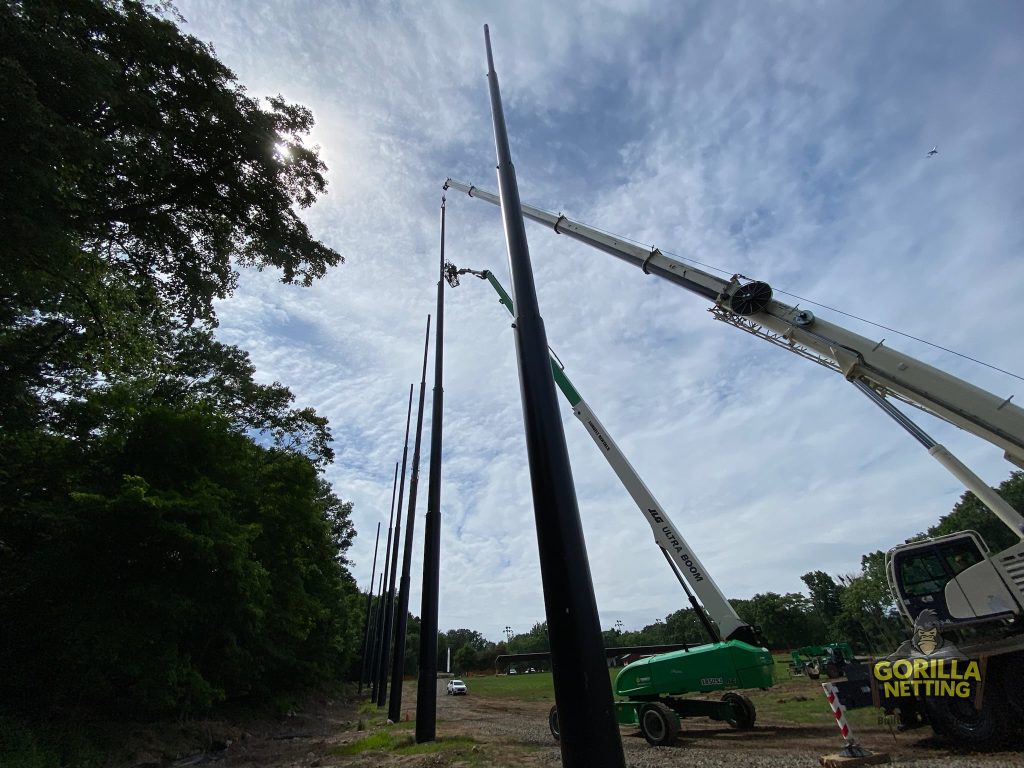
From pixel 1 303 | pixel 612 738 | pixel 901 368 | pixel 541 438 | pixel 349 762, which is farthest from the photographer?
pixel 1 303

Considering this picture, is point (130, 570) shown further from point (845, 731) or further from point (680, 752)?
point (845, 731)

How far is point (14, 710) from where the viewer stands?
451 inches

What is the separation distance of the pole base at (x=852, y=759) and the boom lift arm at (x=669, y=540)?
3374 millimetres

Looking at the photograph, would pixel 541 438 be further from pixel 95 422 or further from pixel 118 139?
pixel 95 422

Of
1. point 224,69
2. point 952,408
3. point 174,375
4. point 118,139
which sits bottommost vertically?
point 952,408

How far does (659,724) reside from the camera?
10.5 m

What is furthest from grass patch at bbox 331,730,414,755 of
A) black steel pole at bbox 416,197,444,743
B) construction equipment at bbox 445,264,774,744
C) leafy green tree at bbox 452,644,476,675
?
leafy green tree at bbox 452,644,476,675

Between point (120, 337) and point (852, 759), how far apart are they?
15.8m

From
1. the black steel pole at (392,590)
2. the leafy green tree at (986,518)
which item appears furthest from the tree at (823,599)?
the black steel pole at (392,590)

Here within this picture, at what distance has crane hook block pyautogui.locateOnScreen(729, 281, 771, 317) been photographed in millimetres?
11805

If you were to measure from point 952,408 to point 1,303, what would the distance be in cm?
2310

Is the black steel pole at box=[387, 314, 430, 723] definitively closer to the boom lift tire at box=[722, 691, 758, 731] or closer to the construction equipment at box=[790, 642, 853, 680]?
the boom lift tire at box=[722, 691, 758, 731]

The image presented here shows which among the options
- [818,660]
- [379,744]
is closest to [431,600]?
[379,744]

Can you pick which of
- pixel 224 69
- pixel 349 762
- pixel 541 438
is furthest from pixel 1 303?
pixel 541 438
